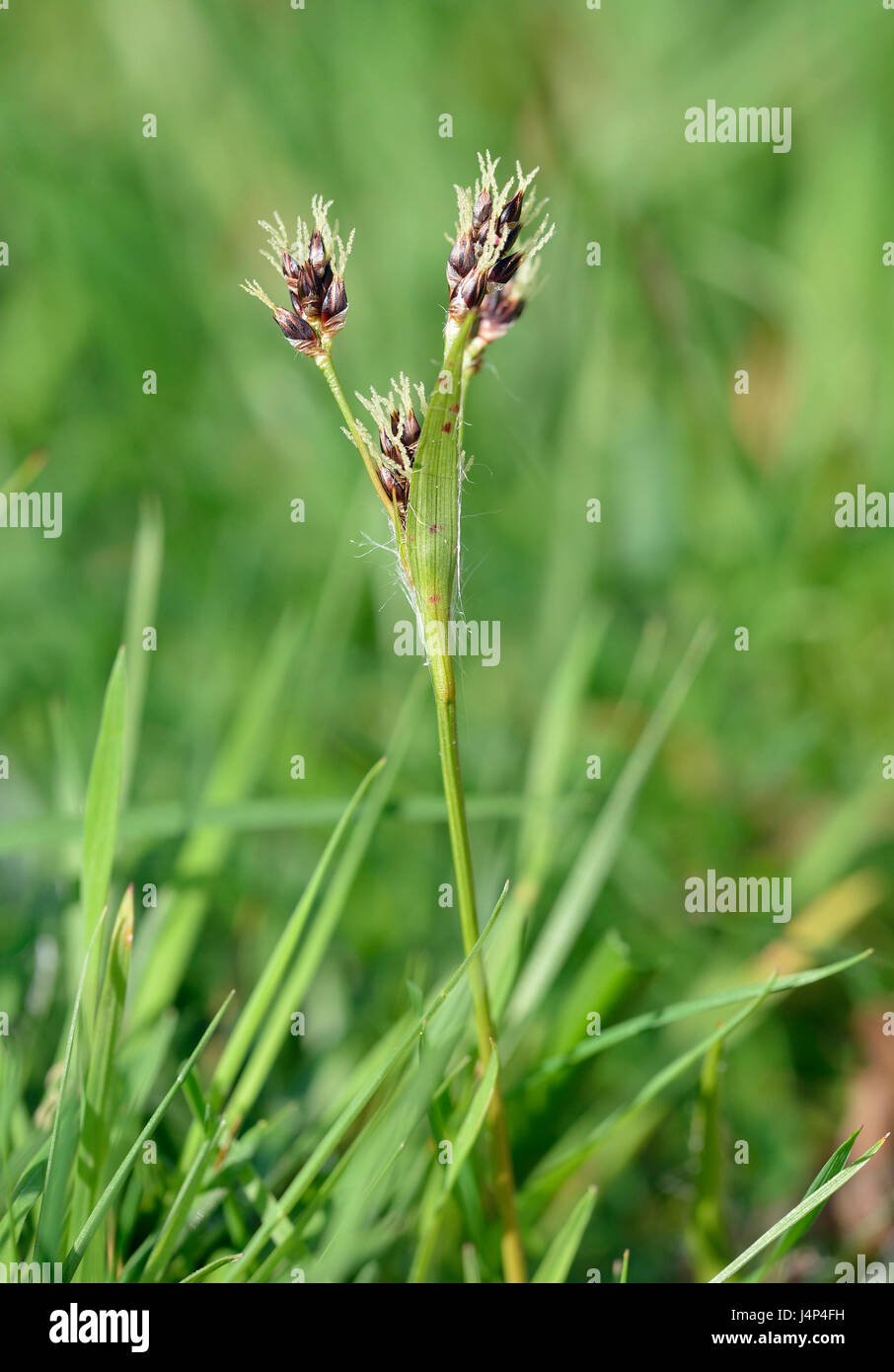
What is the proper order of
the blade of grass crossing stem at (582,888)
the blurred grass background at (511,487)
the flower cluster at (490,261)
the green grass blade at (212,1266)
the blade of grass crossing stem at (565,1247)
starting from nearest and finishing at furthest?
1. the flower cluster at (490,261)
2. the green grass blade at (212,1266)
3. the blade of grass crossing stem at (565,1247)
4. the blade of grass crossing stem at (582,888)
5. the blurred grass background at (511,487)

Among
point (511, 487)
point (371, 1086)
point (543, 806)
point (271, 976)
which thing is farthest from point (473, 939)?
point (511, 487)

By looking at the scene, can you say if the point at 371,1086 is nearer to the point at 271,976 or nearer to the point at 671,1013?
the point at 271,976

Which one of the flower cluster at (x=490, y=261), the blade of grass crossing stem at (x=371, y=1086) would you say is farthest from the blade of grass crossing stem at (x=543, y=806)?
A: the flower cluster at (x=490, y=261)

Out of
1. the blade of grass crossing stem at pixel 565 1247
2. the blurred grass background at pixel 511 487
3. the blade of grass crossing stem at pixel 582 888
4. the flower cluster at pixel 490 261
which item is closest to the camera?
the flower cluster at pixel 490 261

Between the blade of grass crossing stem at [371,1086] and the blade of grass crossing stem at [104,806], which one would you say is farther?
the blade of grass crossing stem at [104,806]

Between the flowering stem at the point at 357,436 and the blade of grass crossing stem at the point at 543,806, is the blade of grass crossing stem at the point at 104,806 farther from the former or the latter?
the blade of grass crossing stem at the point at 543,806

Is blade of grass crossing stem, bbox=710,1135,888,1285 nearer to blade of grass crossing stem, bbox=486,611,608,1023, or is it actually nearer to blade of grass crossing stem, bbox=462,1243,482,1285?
blade of grass crossing stem, bbox=462,1243,482,1285
